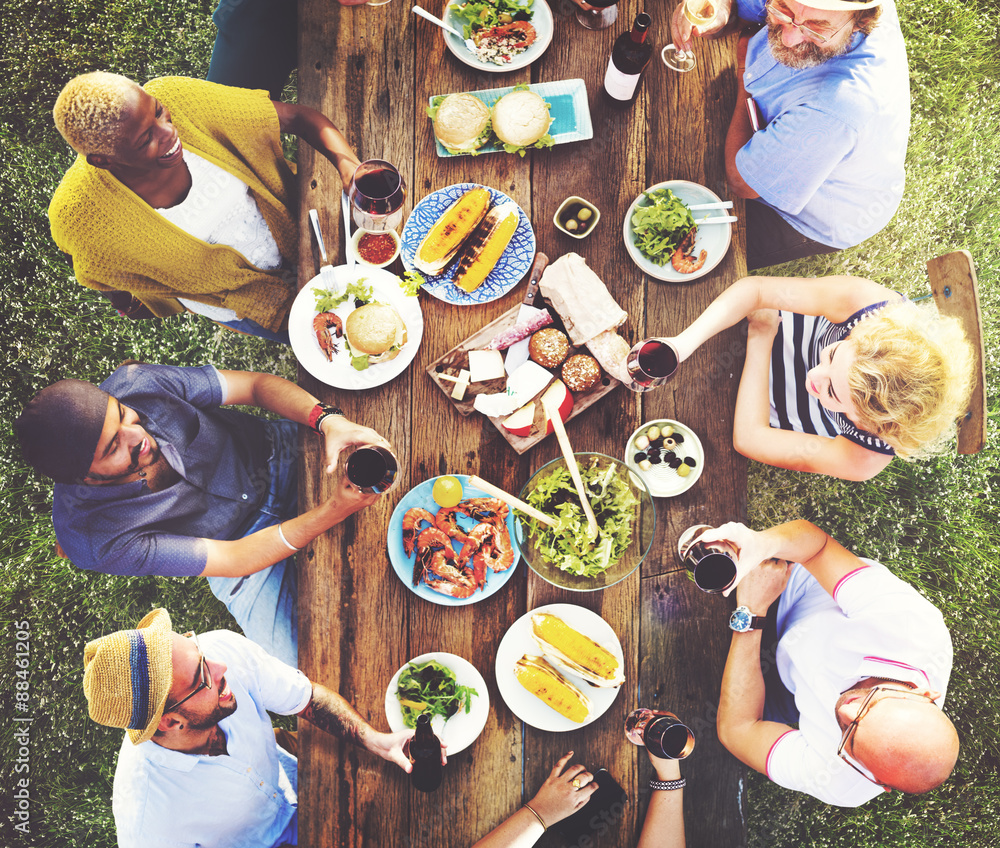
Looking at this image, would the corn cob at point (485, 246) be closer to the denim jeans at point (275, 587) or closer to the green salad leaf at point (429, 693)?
the denim jeans at point (275, 587)

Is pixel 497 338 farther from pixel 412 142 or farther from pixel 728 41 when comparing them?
pixel 728 41

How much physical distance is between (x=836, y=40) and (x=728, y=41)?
415mm

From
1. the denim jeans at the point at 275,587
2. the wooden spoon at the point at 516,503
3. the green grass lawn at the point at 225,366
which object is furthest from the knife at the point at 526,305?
the green grass lawn at the point at 225,366

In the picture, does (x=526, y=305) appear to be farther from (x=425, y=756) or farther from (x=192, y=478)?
(x=425, y=756)

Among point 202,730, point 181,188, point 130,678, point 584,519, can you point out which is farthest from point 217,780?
point 181,188

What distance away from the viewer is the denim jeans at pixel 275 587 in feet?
8.22

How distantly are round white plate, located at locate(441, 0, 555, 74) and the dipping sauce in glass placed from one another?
778mm

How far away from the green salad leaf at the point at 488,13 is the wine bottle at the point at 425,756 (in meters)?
2.69

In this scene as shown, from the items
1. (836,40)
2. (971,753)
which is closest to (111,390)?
(836,40)

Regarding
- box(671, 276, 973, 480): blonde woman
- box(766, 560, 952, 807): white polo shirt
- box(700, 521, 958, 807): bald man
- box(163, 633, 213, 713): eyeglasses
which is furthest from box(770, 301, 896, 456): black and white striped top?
box(163, 633, 213, 713): eyeglasses

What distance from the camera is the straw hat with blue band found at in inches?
80.2

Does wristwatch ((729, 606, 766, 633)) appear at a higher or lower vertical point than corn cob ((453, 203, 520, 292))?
lower

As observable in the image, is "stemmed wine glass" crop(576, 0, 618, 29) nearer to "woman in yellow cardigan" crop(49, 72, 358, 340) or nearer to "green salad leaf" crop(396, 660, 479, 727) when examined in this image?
"woman in yellow cardigan" crop(49, 72, 358, 340)

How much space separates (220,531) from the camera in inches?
95.3
